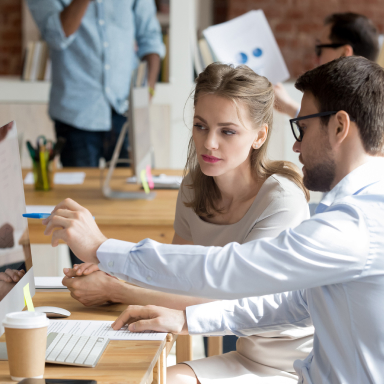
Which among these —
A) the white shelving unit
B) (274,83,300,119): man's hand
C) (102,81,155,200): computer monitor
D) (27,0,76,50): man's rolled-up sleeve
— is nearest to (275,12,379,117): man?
(274,83,300,119): man's hand

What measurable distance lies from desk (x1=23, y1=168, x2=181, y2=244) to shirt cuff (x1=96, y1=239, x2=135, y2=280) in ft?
3.17

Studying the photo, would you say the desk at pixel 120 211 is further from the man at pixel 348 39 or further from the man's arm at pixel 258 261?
the man's arm at pixel 258 261

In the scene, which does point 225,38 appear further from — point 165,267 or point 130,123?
point 165,267

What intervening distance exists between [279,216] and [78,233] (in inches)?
22.7

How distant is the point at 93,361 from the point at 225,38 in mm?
1994

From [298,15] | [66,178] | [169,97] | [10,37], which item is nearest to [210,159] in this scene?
[66,178]

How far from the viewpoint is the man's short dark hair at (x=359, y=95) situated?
89 centimetres

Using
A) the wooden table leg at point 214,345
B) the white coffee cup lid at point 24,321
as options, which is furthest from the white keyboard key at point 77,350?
the wooden table leg at point 214,345

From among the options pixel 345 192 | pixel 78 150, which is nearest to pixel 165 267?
pixel 345 192

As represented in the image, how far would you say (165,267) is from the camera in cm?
81

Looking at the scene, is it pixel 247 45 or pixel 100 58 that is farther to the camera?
pixel 100 58

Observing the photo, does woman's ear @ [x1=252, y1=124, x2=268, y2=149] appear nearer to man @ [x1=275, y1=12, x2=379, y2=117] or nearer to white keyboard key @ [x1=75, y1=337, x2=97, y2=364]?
white keyboard key @ [x1=75, y1=337, x2=97, y2=364]

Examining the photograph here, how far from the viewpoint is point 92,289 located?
3.77ft

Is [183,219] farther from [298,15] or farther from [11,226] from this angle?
[298,15]
